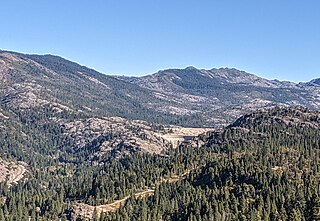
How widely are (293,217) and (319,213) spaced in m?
10.1

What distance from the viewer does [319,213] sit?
7628 inches

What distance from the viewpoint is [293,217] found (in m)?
198
